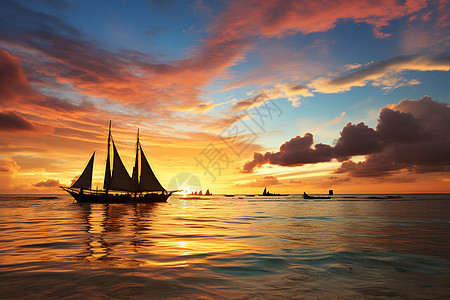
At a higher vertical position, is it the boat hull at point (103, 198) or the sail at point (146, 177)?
the sail at point (146, 177)

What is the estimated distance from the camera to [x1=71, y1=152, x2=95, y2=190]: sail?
85.0 m

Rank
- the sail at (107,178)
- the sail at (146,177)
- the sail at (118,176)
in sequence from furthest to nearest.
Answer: the sail at (146,177) → the sail at (107,178) → the sail at (118,176)

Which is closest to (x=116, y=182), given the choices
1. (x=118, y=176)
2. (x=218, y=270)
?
(x=118, y=176)

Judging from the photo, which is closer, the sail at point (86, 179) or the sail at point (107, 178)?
the sail at point (86, 179)

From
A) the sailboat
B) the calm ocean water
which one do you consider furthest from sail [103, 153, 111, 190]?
the calm ocean water

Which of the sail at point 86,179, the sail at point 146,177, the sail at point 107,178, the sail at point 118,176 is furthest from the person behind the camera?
the sail at point 146,177

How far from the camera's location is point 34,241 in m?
15.6

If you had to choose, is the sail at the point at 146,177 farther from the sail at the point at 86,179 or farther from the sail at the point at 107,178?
the sail at the point at 86,179

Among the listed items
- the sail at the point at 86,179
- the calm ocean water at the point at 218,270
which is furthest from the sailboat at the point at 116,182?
the calm ocean water at the point at 218,270

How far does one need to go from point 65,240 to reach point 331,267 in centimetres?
1457

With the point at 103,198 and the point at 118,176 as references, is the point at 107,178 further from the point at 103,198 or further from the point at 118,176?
the point at 103,198

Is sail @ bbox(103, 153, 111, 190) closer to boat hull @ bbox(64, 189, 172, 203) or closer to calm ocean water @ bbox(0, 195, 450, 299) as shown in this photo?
boat hull @ bbox(64, 189, 172, 203)

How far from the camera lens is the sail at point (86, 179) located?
85.0m

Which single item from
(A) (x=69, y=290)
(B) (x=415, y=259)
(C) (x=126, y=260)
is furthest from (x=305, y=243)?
(A) (x=69, y=290)
